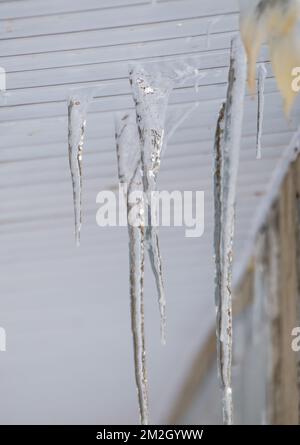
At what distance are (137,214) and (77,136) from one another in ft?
1.05

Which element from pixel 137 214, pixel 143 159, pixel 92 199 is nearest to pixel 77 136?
pixel 143 159

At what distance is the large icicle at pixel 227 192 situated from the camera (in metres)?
2.33

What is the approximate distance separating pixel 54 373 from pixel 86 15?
151 inches

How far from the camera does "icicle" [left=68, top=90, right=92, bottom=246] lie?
245 cm

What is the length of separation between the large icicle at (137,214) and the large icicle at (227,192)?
24 centimetres

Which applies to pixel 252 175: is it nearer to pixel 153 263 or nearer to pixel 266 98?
pixel 266 98

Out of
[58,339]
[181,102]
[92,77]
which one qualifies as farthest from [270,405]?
[92,77]

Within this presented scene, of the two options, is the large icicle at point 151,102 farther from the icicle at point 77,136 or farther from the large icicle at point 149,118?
the icicle at point 77,136

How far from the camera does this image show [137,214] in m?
2.59

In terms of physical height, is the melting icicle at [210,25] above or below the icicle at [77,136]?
above

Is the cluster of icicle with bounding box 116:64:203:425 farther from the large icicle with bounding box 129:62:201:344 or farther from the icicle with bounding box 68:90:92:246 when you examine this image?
Result: the icicle with bounding box 68:90:92:246

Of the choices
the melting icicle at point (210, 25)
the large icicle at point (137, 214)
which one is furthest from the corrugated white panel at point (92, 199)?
the large icicle at point (137, 214)

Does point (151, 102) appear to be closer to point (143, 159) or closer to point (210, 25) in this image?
point (143, 159)

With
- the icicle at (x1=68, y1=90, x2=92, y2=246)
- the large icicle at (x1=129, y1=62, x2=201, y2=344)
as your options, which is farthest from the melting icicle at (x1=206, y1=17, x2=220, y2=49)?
the icicle at (x1=68, y1=90, x2=92, y2=246)
